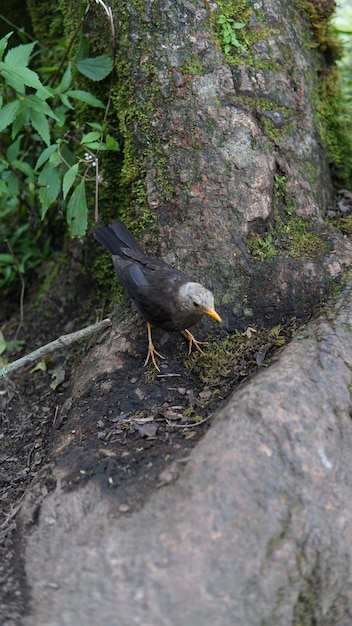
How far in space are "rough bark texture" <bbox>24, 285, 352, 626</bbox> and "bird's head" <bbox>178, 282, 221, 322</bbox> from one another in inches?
30.5

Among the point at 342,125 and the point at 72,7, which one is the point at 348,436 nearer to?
the point at 342,125

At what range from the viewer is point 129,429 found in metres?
3.72

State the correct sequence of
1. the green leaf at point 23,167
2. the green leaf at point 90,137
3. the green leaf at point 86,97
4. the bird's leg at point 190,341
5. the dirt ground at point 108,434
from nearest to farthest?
the dirt ground at point 108,434, the bird's leg at point 190,341, the green leaf at point 90,137, the green leaf at point 86,97, the green leaf at point 23,167

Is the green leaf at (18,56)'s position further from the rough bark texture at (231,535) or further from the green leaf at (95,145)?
the rough bark texture at (231,535)

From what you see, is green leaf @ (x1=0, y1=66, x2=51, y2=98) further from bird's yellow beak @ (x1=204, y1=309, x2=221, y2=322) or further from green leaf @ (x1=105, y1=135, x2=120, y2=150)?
bird's yellow beak @ (x1=204, y1=309, x2=221, y2=322)

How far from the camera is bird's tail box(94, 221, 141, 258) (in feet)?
14.6

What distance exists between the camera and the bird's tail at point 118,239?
4.46m

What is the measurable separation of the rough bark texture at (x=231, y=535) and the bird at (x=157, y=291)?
33.4 inches

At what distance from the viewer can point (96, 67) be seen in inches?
185

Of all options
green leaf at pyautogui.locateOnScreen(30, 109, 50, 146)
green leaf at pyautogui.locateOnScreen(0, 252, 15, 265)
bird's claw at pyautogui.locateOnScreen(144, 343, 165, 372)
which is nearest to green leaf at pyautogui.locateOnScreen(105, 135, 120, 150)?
green leaf at pyautogui.locateOnScreen(30, 109, 50, 146)

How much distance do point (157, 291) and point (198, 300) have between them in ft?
1.03

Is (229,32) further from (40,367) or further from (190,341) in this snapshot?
(40,367)

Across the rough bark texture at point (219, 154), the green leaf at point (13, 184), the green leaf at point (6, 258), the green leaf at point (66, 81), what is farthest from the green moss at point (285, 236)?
the green leaf at point (6, 258)

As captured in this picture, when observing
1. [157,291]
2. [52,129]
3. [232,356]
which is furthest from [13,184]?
[232,356]
